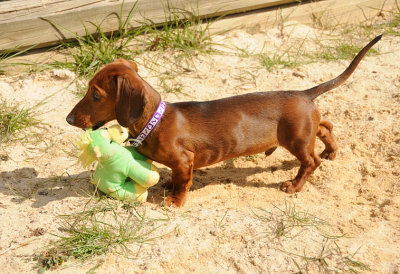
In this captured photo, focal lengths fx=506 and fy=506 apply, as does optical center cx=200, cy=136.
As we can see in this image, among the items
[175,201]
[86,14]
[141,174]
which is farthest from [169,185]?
[86,14]

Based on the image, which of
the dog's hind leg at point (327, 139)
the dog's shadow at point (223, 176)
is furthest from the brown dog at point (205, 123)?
the dog's hind leg at point (327, 139)

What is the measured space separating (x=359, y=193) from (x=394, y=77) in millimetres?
2057

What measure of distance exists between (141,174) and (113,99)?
632 millimetres

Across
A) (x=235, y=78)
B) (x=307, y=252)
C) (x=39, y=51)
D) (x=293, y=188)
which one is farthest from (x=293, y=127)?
(x=39, y=51)

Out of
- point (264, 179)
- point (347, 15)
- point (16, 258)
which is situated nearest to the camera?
point (16, 258)

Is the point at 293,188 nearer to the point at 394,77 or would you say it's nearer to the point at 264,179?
the point at 264,179

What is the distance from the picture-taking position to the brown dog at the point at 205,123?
403 centimetres

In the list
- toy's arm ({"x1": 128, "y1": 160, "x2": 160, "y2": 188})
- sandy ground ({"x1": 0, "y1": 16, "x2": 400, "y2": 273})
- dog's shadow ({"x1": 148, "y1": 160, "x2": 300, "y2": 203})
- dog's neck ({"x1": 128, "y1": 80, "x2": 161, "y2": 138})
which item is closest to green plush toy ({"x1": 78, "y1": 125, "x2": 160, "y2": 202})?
toy's arm ({"x1": 128, "y1": 160, "x2": 160, "y2": 188})

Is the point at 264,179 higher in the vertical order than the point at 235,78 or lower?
lower

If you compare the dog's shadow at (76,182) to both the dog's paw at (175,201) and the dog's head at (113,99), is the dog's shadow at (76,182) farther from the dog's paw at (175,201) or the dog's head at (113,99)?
the dog's head at (113,99)

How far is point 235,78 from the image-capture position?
610 centimetres

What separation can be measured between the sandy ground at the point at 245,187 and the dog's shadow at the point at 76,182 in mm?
11

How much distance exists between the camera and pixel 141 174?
4.02 m

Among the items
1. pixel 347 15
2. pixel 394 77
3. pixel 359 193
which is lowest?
pixel 359 193
